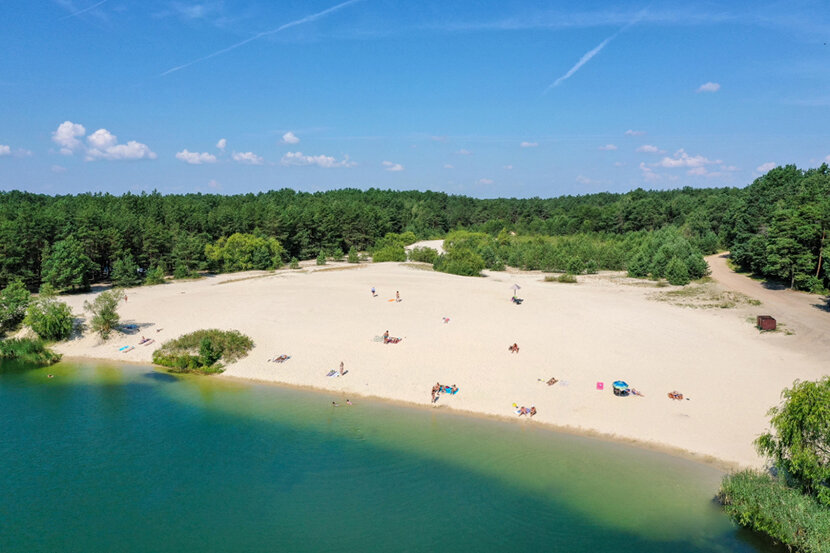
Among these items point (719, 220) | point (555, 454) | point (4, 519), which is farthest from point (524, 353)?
point (719, 220)

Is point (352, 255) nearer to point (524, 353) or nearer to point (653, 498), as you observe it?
point (524, 353)

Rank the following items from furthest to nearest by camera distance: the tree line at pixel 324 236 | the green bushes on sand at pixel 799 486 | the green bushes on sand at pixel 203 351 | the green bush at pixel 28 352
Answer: the tree line at pixel 324 236 < the green bush at pixel 28 352 < the green bushes on sand at pixel 203 351 < the green bushes on sand at pixel 799 486

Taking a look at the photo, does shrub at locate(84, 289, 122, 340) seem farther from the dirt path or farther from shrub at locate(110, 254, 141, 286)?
the dirt path

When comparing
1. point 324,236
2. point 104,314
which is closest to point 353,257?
→ point 324,236

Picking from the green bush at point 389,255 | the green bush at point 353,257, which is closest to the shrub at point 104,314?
the green bush at point 353,257

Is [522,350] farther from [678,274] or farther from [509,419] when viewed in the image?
[678,274]

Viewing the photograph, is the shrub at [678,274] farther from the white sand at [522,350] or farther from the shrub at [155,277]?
the shrub at [155,277]

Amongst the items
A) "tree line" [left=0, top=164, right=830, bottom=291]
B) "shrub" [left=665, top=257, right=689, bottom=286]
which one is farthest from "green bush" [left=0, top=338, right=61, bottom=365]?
"shrub" [left=665, top=257, right=689, bottom=286]
